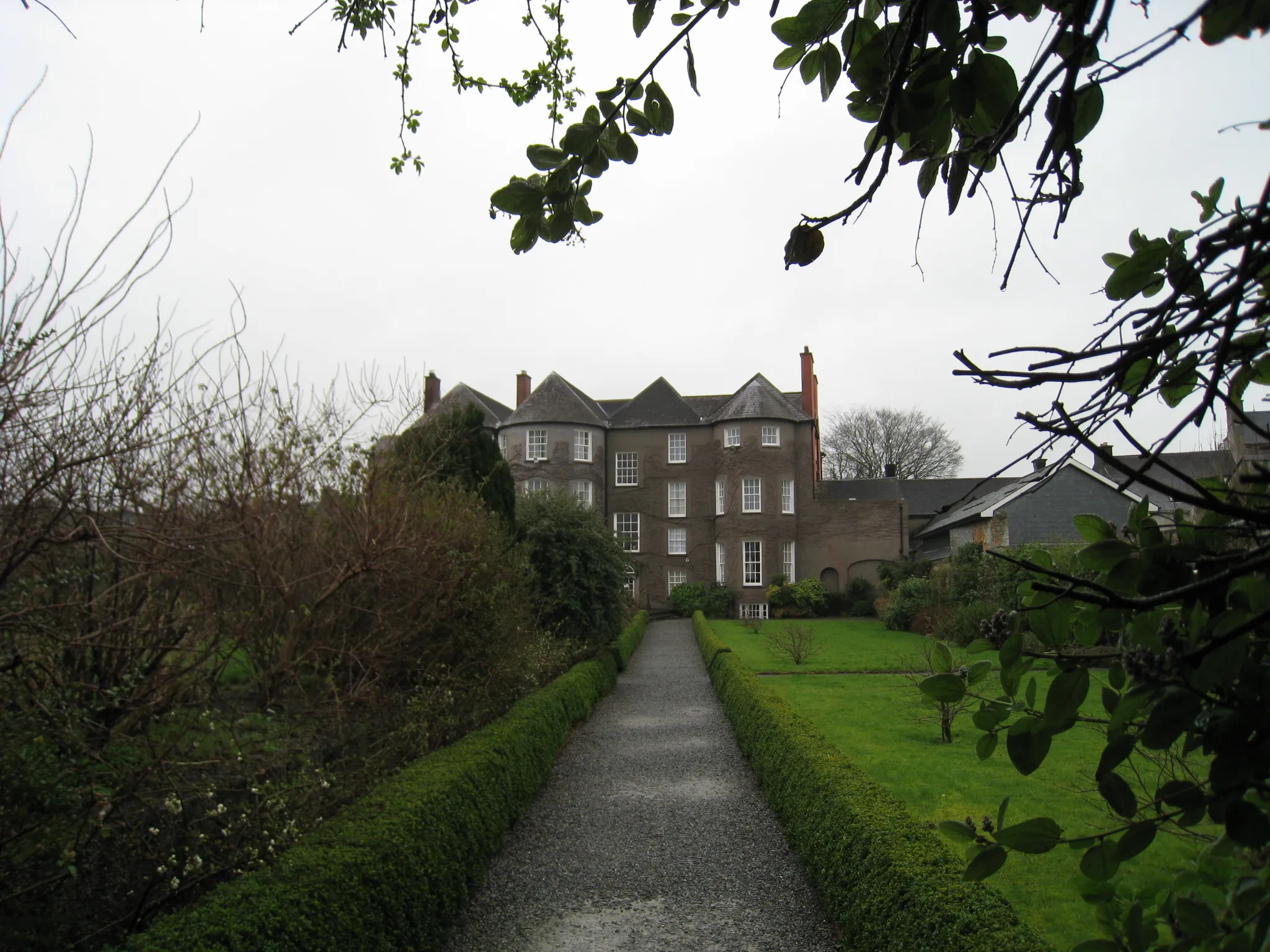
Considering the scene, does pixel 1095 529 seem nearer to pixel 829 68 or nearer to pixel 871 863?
pixel 829 68

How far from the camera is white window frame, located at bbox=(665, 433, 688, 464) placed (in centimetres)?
4003

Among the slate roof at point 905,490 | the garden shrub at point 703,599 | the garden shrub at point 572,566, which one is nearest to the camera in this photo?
the garden shrub at point 572,566

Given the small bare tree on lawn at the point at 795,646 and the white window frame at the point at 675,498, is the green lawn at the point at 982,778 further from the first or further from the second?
the white window frame at the point at 675,498

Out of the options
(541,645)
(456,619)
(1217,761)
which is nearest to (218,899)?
(1217,761)

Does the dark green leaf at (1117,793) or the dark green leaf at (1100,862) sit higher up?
the dark green leaf at (1117,793)

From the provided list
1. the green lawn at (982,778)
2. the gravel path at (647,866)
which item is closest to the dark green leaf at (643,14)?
the green lawn at (982,778)

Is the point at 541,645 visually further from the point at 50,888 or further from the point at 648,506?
the point at 648,506

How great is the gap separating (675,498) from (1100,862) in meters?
38.3

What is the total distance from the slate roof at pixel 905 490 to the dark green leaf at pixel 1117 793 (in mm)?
38998

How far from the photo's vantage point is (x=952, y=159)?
5.34 feet

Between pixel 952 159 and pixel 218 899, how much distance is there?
4566 millimetres

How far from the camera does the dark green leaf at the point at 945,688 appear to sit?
143cm

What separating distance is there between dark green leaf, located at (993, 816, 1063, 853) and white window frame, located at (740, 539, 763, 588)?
3588 cm

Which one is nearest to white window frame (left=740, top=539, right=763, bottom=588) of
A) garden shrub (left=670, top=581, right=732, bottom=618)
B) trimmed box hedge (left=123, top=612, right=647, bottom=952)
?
garden shrub (left=670, top=581, right=732, bottom=618)
